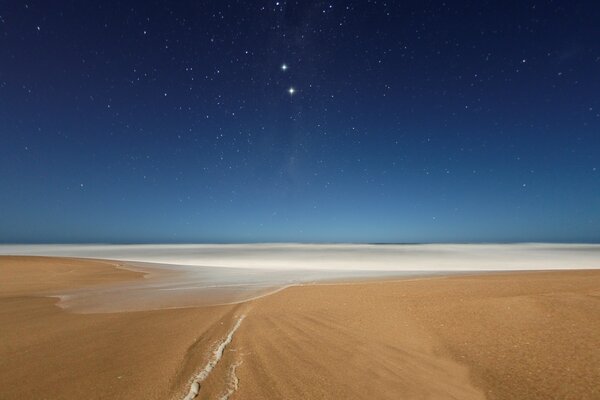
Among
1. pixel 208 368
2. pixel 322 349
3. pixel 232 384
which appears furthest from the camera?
pixel 322 349

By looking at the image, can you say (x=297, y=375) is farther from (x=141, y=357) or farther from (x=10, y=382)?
(x=10, y=382)

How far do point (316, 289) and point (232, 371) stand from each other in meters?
7.04

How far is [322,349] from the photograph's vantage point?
5555mm

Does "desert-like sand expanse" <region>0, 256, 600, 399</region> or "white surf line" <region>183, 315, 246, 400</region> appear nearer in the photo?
"white surf line" <region>183, 315, 246, 400</region>

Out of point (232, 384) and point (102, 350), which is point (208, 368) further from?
point (102, 350)

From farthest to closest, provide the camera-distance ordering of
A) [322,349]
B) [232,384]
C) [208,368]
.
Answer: [322,349]
[208,368]
[232,384]

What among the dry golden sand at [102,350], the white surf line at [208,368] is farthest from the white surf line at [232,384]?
the dry golden sand at [102,350]

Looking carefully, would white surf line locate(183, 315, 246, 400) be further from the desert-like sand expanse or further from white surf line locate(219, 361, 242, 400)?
white surf line locate(219, 361, 242, 400)

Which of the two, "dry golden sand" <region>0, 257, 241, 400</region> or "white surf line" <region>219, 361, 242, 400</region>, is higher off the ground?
"white surf line" <region>219, 361, 242, 400</region>

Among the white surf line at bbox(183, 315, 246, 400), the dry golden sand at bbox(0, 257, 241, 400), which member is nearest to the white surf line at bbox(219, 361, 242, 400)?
the white surf line at bbox(183, 315, 246, 400)

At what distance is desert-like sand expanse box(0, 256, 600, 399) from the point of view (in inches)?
165

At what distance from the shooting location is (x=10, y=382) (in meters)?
4.36

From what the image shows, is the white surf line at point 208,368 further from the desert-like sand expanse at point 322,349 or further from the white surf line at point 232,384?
the white surf line at point 232,384

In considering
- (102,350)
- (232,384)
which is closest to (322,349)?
(232,384)
